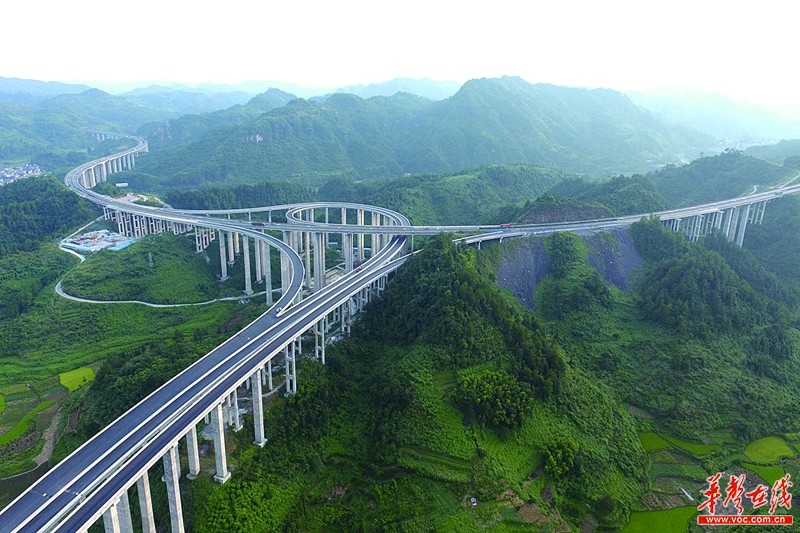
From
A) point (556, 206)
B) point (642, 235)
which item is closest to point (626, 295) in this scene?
point (642, 235)

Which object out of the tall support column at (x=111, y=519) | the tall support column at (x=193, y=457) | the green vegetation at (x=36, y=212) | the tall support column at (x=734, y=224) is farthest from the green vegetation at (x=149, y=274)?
the tall support column at (x=734, y=224)

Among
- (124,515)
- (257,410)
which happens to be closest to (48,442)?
(257,410)

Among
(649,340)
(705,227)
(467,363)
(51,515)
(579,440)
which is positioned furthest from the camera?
(705,227)

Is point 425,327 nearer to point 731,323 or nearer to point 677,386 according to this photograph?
point 677,386

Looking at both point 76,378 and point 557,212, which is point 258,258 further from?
point 557,212

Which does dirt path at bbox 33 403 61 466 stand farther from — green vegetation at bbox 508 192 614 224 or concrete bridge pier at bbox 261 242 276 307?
green vegetation at bbox 508 192 614 224

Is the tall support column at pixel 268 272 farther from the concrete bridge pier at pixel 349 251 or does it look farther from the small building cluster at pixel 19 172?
the small building cluster at pixel 19 172
